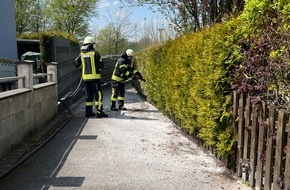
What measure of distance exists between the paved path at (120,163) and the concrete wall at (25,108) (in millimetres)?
484

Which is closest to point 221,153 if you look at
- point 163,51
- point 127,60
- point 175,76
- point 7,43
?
point 175,76

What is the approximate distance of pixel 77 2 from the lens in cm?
3566

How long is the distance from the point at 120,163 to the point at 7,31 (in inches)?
467

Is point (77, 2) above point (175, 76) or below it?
above

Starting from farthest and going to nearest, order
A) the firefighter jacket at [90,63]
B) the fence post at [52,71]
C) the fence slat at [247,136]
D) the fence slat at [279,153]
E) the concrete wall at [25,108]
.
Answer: the firefighter jacket at [90,63]
the fence post at [52,71]
the concrete wall at [25,108]
the fence slat at [247,136]
the fence slat at [279,153]

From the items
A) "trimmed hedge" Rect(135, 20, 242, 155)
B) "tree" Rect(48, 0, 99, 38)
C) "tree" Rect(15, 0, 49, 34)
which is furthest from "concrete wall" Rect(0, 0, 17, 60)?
"tree" Rect(15, 0, 49, 34)

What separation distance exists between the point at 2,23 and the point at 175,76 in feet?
33.8

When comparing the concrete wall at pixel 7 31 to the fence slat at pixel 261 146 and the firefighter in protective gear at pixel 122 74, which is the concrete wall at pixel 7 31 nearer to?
the firefighter in protective gear at pixel 122 74

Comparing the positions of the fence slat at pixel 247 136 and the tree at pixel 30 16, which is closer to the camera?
the fence slat at pixel 247 136

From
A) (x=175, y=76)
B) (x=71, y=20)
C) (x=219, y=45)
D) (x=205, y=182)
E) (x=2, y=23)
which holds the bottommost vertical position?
(x=205, y=182)

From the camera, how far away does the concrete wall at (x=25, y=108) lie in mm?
5168

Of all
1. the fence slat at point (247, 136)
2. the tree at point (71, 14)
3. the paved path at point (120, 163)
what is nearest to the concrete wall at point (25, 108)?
the paved path at point (120, 163)

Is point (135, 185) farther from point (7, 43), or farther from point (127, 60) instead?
point (7, 43)

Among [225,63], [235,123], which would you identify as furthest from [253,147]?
[225,63]
